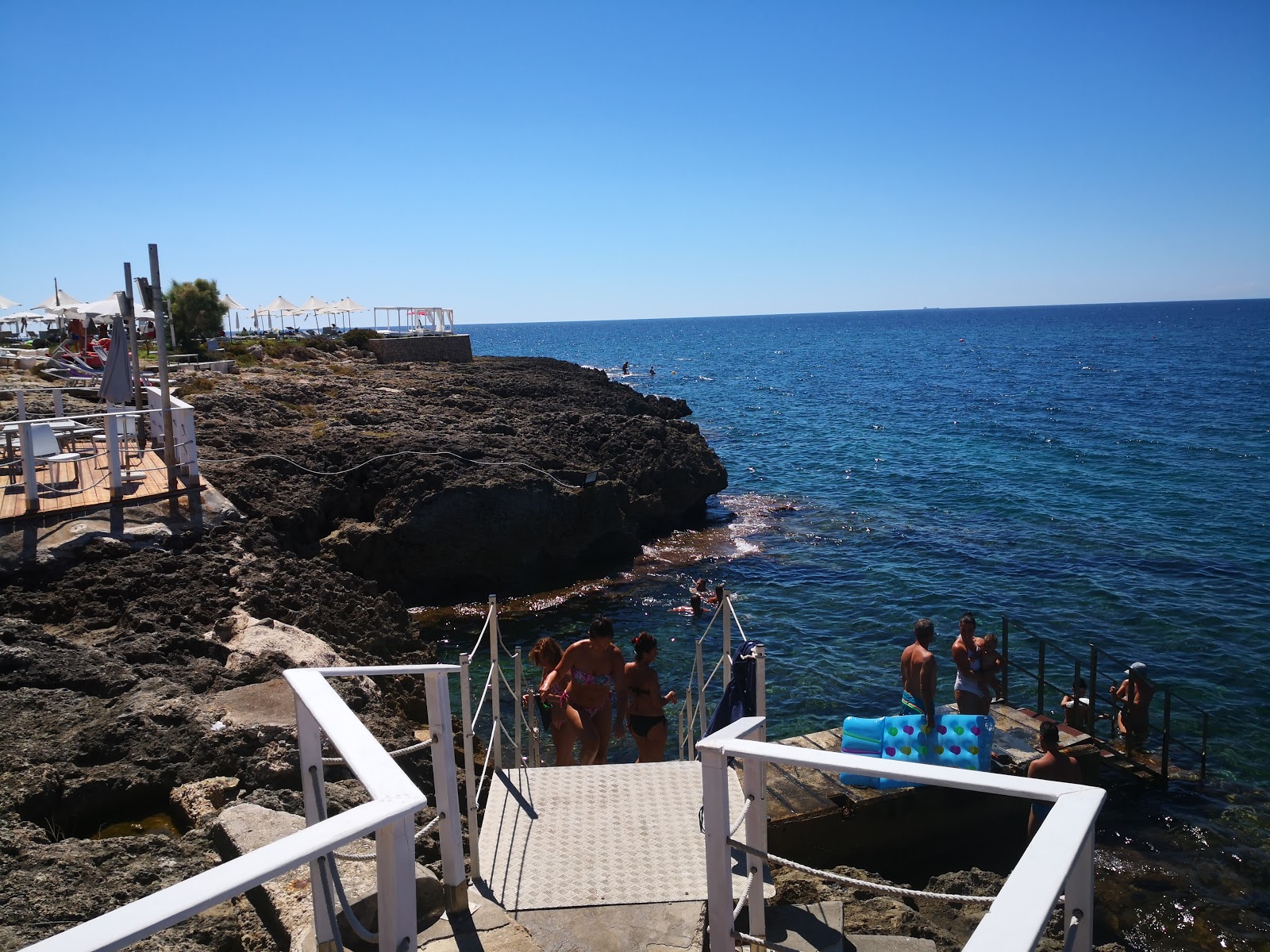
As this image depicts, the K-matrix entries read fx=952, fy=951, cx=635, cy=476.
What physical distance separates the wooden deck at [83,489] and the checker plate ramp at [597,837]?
743 centimetres

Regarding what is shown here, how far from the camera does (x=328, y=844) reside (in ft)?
6.25

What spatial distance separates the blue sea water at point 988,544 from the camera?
1584 cm

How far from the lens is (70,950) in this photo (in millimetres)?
1503

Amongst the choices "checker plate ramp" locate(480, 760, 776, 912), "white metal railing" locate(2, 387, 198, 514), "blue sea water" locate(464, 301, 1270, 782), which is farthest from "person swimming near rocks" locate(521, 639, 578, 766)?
"blue sea water" locate(464, 301, 1270, 782)

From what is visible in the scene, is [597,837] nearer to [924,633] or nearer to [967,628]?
[924,633]

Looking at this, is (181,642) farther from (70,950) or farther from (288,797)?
(70,950)

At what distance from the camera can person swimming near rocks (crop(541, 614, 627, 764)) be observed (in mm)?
8008

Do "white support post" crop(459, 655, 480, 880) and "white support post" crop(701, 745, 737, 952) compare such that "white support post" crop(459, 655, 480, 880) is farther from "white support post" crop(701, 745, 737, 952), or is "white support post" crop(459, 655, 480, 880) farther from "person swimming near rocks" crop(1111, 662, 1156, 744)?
"person swimming near rocks" crop(1111, 662, 1156, 744)

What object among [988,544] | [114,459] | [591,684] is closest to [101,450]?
[114,459]

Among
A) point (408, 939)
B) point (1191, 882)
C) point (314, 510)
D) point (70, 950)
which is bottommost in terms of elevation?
point (1191, 882)

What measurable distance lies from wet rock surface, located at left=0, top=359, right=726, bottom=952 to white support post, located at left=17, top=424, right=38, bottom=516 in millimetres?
1123

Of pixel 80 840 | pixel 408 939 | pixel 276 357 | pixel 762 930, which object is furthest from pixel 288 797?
pixel 276 357

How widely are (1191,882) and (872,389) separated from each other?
66.2 m

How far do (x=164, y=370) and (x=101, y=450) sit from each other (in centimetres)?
357
